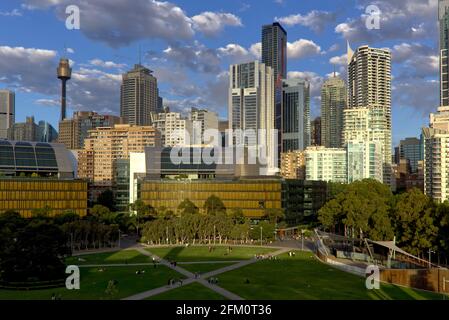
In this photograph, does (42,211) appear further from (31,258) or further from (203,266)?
(31,258)

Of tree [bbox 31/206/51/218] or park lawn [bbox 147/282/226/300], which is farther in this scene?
tree [bbox 31/206/51/218]

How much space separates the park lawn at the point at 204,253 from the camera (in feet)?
283

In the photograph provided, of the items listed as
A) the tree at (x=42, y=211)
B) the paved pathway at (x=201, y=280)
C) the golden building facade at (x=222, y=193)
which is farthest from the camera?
the golden building facade at (x=222, y=193)

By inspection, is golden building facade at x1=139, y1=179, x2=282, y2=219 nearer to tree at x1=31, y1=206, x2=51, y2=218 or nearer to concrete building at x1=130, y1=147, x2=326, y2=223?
concrete building at x1=130, y1=147, x2=326, y2=223

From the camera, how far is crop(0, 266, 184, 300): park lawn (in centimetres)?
5292

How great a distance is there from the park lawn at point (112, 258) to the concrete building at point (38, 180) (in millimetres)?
32184

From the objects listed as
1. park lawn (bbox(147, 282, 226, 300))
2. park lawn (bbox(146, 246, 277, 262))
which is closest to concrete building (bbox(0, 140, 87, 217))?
park lawn (bbox(146, 246, 277, 262))

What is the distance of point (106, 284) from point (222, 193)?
82.7m

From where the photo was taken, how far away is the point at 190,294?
52.6 meters

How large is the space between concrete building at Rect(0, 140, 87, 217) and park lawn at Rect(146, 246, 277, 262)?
110ft

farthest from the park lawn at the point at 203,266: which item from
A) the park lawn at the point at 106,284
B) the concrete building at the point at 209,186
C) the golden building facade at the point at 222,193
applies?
the concrete building at the point at 209,186

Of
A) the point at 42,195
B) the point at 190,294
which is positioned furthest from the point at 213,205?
Result: the point at 190,294

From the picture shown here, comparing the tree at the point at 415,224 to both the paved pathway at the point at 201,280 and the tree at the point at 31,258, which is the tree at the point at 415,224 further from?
the tree at the point at 31,258
